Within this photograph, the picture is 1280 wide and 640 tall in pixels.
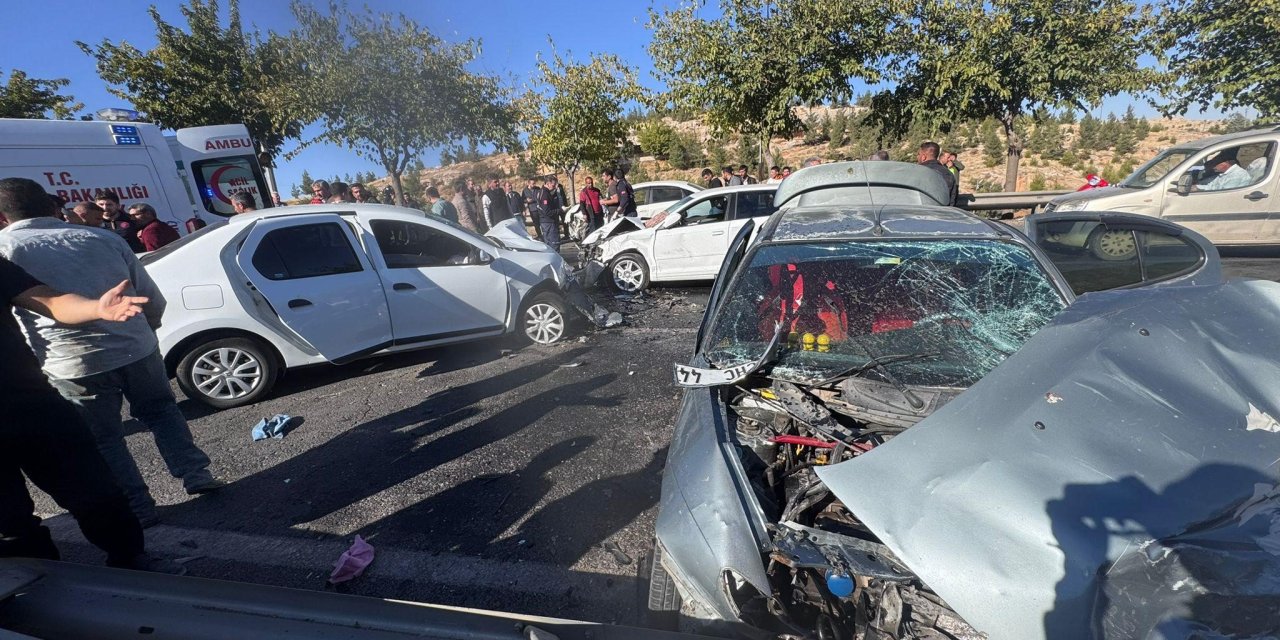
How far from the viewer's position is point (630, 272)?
8031 millimetres

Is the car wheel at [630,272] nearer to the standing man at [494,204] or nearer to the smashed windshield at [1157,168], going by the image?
the standing man at [494,204]

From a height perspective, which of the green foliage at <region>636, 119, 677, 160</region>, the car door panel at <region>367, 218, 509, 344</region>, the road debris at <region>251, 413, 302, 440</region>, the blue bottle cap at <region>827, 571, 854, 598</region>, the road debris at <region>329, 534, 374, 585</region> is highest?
the green foliage at <region>636, 119, 677, 160</region>

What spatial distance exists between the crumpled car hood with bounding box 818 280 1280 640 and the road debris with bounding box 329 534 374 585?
2.28 metres

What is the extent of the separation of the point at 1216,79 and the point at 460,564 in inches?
605

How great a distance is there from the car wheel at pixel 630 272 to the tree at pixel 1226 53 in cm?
1116

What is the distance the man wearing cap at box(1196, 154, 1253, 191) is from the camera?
23.0 ft

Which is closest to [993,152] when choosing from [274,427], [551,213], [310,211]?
[551,213]

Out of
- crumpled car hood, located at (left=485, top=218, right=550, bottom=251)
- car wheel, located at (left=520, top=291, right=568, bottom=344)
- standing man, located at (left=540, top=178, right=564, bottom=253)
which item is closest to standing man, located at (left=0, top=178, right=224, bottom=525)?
car wheel, located at (left=520, top=291, right=568, bottom=344)

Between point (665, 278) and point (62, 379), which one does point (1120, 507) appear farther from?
point (665, 278)

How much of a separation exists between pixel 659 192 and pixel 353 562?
34.3 ft

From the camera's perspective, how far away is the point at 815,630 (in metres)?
1.48

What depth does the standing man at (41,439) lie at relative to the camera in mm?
2090

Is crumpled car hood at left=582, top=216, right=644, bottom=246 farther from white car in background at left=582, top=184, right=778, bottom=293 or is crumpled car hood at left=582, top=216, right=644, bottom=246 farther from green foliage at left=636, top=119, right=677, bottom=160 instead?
green foliage at left=636, top=119, right=677, bottom=160

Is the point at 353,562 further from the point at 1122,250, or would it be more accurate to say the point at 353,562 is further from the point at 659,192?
the point at 659,192
